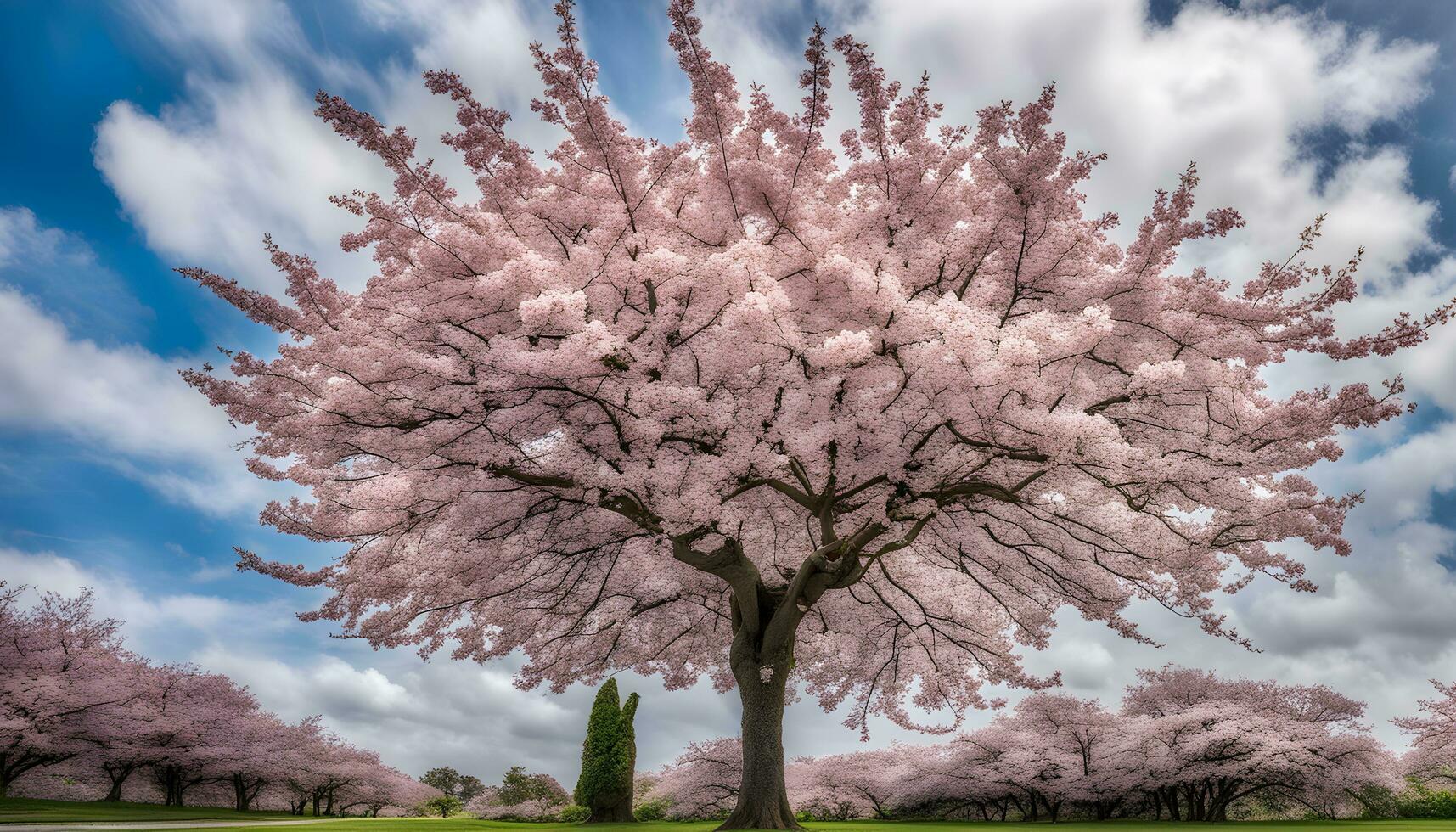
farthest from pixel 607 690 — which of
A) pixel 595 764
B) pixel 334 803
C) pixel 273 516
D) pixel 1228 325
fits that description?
pixel 334 803

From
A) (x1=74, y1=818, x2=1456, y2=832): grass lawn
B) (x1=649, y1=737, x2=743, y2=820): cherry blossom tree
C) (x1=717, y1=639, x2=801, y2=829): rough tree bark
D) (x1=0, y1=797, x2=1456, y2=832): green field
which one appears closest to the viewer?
(x1=717, y1=639, x2=801, y2=829): rough tree bark

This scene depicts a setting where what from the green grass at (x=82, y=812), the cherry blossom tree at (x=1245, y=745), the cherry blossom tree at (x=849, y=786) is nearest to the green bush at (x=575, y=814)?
the cherry blossom tree at (x=849, y=786)

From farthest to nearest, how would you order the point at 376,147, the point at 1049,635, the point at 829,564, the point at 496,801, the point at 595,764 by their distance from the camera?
the point at 496,801, the point at 595,764, the point at 1049,635, the point at 829,564, the point at 376,147

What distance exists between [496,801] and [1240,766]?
25465 mm

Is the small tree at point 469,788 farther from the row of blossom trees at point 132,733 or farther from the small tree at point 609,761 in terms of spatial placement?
the small tree at point 609,761

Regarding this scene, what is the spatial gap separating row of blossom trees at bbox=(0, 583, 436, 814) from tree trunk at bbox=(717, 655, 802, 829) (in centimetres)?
2188

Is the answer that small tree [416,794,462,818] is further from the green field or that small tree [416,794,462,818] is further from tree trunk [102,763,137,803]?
the green field

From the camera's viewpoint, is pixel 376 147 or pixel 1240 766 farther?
pixel 1240 766

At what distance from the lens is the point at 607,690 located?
20.4 meters

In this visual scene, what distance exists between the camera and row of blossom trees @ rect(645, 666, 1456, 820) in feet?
67.8

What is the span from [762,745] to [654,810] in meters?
16.1

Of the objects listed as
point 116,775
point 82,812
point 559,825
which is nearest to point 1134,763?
point 559,825

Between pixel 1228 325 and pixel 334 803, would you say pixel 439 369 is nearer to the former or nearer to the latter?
pixel 1228 325

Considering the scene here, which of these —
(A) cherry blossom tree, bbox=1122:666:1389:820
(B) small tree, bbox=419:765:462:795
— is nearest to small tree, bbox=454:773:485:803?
(B) small tree, bbox=419:765:462:795
